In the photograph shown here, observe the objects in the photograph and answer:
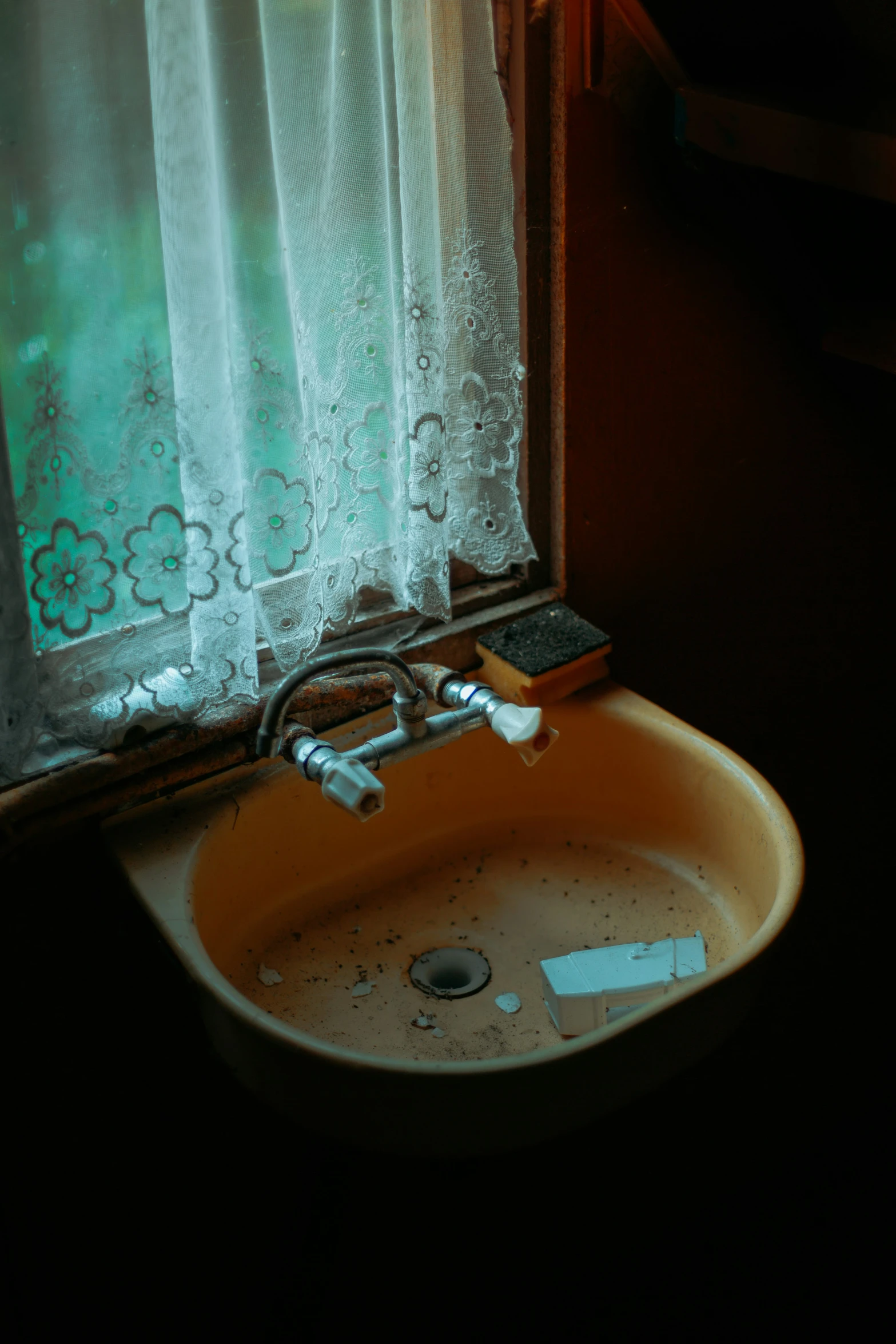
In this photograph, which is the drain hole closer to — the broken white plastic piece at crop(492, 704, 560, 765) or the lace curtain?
the broken white plastic piece at crop(492, 704, 560, 765)

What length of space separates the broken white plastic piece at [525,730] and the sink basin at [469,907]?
0.27m

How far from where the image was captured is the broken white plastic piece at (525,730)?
1055mm

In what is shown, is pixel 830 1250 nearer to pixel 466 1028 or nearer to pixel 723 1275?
pixel 723 1275

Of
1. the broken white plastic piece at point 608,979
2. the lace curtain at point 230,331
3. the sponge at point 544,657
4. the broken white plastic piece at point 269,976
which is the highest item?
the lace curtain at point 230,331

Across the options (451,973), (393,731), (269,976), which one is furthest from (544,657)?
(269,976)

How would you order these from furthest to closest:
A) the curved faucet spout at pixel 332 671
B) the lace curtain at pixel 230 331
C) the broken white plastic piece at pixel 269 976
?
the broken white plastic piece at pixel 269 976 → the curved faucet spout at pixel 332 671 → the lace curtain at pixel 230 331

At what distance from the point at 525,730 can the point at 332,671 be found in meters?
0.20

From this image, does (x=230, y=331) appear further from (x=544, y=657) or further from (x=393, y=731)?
(x=544, y=657)

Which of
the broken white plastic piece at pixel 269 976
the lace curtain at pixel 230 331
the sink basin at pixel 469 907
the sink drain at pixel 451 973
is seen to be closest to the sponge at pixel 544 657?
the sink basin at pixel 469 907

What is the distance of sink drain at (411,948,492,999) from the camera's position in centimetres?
118

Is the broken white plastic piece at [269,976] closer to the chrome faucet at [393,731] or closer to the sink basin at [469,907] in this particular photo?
the sink basin at [469,907]

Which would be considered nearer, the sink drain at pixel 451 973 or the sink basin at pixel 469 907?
the sink basin at pixel 469 907

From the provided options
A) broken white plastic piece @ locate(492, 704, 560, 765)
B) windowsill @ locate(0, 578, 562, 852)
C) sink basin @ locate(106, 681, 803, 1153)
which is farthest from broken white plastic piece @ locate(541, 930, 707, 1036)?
windowsill @ locate(0, 578, 562, 852)

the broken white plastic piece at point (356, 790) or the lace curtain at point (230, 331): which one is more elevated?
the lace curtain at point (230, 331)
